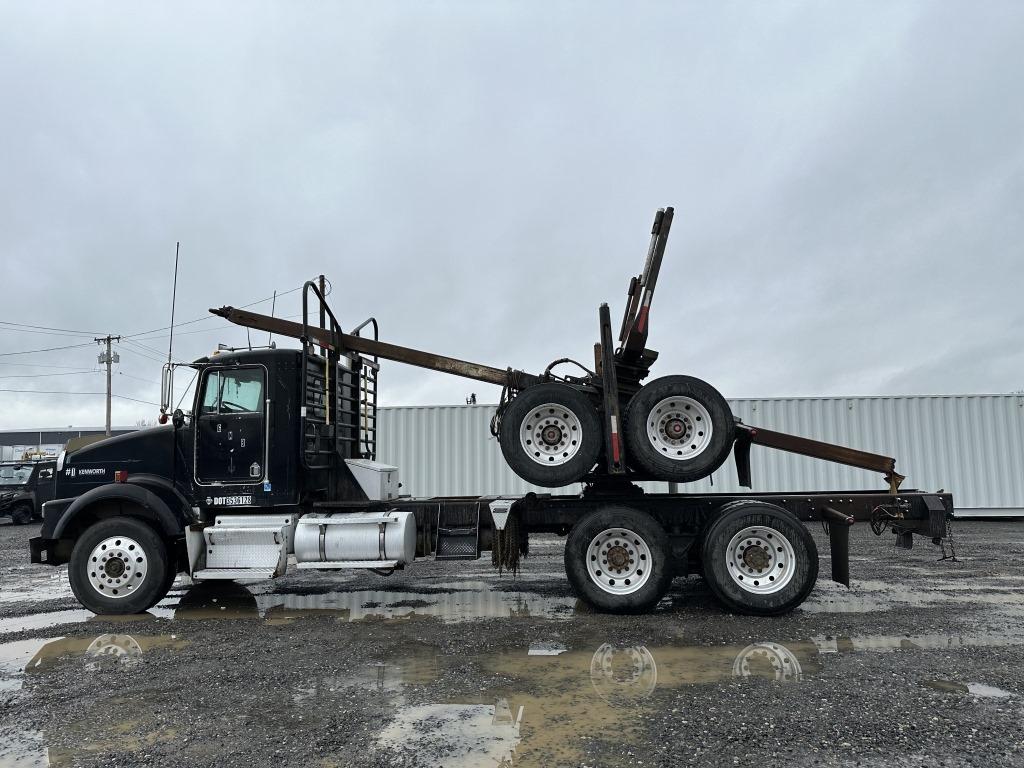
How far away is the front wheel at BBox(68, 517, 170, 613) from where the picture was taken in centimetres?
732

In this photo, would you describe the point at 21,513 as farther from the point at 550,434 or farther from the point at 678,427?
the point at 678,427

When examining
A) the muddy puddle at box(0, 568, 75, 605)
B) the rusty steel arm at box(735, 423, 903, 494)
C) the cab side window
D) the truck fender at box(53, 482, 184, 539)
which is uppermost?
the cab side window

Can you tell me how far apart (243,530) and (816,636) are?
5.96 m

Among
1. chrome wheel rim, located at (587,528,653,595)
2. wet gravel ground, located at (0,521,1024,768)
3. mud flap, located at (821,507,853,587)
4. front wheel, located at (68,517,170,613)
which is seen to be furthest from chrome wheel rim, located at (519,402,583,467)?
front wheel, located at (68,517,170,613)

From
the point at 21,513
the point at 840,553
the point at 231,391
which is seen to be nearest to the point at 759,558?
the point at 840,553

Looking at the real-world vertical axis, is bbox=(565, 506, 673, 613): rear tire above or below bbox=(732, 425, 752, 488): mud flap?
below

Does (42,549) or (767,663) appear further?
(42,549)

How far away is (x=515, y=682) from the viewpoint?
488 cm

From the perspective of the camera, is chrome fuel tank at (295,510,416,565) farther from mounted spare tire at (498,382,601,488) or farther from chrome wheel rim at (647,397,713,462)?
chrome wheel rim at (647,397,713,462)

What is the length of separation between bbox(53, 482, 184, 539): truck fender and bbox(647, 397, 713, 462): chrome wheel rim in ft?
17.3

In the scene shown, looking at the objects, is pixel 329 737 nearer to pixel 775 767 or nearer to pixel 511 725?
pixel 511 725

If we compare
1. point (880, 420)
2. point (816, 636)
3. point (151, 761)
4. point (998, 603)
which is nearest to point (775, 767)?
point (816, 636)

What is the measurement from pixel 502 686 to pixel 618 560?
259 centimetres

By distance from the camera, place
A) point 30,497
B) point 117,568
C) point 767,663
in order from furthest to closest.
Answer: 1. point 30,497
2. point 117,568
3. point 767,663
